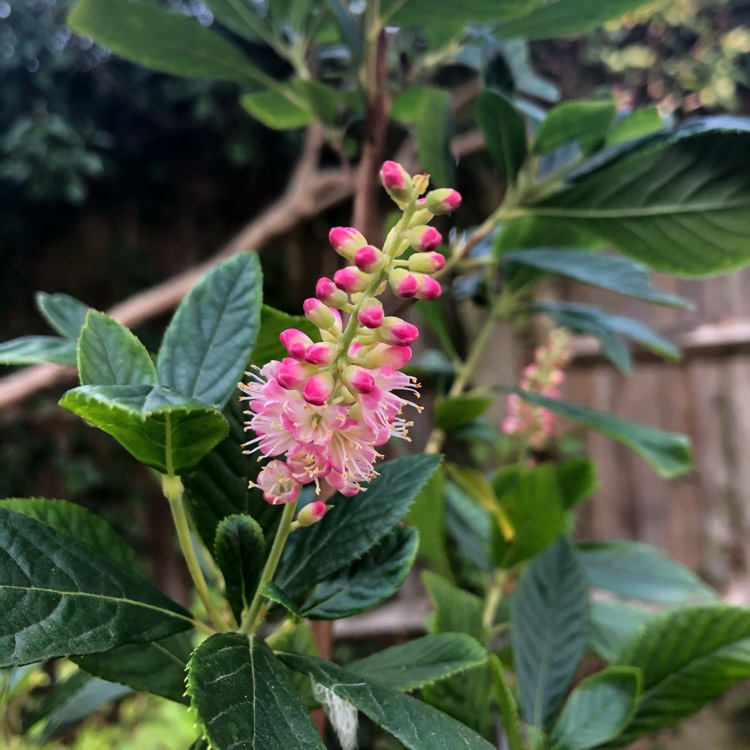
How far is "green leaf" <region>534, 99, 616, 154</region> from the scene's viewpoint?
446mm

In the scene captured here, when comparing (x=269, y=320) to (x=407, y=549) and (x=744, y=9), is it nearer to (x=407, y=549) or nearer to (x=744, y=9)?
(x=407, y=549)

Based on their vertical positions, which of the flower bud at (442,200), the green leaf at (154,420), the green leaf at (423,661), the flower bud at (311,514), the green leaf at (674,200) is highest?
the green leaf at (674,200)

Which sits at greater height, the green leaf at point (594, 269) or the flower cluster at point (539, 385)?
the green leaf at point (594, 269)

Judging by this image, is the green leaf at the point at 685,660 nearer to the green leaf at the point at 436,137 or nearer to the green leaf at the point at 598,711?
the green leaf at the point at 598,711

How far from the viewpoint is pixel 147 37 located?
0.52m

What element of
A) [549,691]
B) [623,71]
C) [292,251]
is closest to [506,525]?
[549,691]

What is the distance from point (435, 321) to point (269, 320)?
0.30 m

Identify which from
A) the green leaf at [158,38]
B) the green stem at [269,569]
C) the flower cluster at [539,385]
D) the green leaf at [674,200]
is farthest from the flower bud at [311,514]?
the flower cluster at [539,385]

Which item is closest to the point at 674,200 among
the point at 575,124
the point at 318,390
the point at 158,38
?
the point at 575,124

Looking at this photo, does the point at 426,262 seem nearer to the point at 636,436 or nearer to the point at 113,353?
the point at 113,353

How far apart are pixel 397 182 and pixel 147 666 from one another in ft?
0.86

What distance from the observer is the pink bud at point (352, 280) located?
0.24 m

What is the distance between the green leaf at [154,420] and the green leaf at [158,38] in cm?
41

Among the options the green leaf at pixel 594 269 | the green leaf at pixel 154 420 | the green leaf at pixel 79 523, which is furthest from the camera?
the green leaf at pixel 594 269
